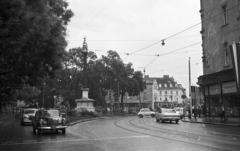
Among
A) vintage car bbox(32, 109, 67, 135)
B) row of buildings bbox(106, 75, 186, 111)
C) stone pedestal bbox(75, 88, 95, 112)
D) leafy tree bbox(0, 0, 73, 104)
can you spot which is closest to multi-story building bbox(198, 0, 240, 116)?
leafy tree bbox(0, 0, 73, 104)

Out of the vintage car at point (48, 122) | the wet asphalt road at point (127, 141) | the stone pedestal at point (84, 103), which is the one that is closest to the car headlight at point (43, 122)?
the vintage car at point (48, 122)

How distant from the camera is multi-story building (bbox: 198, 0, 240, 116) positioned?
30.2 m

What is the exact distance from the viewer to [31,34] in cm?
1471

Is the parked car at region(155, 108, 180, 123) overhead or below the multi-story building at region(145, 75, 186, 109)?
below

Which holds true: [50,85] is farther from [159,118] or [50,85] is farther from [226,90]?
[226,90]

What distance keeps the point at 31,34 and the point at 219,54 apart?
24816 millimetres

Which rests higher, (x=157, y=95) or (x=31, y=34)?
(x=31, y=34)

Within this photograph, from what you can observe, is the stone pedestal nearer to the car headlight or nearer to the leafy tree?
the leafy tree

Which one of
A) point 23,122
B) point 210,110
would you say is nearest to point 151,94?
point 210,110

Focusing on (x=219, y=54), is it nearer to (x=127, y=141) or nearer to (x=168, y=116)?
(x=168, y=116)

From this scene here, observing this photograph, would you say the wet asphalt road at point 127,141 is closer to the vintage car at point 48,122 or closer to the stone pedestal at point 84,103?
the vintage car at point 48,122

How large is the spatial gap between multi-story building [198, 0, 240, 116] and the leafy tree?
665 inches

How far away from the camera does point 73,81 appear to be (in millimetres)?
65625

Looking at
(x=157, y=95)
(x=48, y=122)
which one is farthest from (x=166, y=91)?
(x=48, y=122)
